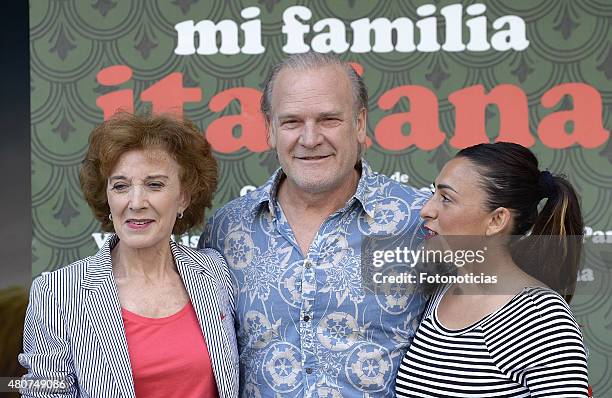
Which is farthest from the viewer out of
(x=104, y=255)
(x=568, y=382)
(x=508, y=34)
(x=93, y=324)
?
(x=508, y=34)

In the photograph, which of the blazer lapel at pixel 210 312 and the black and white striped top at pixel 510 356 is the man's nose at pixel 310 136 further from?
the black and white striped top at pixel 510 356

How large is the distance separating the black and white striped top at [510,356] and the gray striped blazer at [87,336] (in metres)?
0.57

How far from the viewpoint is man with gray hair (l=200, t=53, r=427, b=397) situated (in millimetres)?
2297

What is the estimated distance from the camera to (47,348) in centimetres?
212

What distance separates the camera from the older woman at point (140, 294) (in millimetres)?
2117

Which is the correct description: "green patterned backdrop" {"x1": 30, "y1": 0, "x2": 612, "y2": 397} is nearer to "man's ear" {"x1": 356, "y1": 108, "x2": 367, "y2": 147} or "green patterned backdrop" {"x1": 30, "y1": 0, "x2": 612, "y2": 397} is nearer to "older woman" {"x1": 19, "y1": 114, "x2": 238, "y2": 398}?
"man's ear" {"x1": 356, "y1": 108, "x2": 367, "y2": 147}

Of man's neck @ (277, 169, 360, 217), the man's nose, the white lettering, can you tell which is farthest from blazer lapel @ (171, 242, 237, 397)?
the white lettering

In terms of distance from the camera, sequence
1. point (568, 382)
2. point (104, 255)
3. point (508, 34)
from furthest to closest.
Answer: point (508, 34)
point (104, 255)
point (568, 382)

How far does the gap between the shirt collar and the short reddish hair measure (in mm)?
194

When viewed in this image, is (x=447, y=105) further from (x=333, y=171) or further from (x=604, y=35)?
(x=333, y=171)

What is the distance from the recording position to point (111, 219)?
7.91 ft

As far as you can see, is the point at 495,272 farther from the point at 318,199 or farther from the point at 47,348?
the point at 47,348

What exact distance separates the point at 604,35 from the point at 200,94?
5.97ft

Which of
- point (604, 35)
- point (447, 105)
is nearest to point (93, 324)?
point (447, 105)
